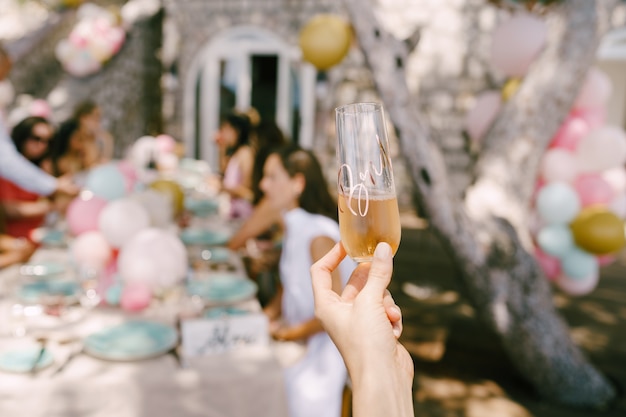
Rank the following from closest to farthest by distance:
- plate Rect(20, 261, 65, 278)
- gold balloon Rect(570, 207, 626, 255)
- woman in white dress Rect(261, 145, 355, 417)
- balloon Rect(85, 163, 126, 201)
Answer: woman in white dress Rect(261, 145, 355, 417), plate Rect(20, 261, 65, 278), balloon Rect(85, 163, 126, 201), gold balloon Rect(570, 207, 626, 255)

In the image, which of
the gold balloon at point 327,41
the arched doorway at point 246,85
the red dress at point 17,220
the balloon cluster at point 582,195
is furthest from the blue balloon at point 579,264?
the arched doorway at point 246,85

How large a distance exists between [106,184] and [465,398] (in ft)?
7.65

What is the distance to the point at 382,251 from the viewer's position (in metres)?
0.95

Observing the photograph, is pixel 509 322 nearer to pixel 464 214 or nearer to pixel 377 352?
pixel 464 214

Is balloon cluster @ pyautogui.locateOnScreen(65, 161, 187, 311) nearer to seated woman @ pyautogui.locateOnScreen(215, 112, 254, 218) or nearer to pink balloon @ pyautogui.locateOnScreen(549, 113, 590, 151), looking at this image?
seated woman @ pyautogui.locateOnScreen(215, 112, 254, 218)

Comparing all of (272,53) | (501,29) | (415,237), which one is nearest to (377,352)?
(501,29)

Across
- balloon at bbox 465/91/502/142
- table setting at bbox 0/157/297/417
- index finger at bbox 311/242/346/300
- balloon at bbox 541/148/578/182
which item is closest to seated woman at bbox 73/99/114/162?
table setting at bbox 0/157/297/417

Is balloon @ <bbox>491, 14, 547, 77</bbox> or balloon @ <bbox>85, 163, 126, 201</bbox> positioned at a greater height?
balloon @ <bbox>491, 14, 547, 77</bbox>

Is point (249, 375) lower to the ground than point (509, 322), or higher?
higher

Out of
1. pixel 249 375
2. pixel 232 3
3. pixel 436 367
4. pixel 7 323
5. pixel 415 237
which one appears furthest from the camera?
pixel 232 3

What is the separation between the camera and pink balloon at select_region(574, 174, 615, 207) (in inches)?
129

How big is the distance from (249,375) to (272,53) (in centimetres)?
782

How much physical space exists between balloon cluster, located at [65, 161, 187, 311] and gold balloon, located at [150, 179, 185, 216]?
1.45ft

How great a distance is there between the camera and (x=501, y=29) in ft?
11.4
